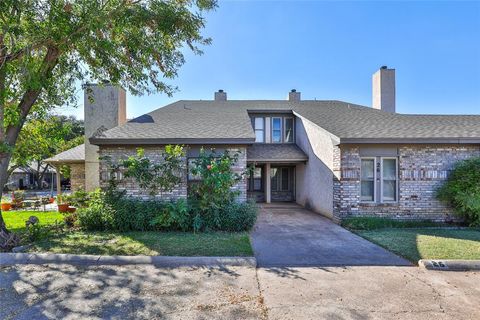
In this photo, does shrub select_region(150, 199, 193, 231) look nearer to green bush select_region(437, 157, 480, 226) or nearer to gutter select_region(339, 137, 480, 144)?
gutter select_region(339, 137, 480, 144)

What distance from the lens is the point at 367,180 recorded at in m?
9.81

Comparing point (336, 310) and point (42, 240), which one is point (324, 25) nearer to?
point (336, 310)

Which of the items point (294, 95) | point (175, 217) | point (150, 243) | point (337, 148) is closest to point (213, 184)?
point (175, 217)

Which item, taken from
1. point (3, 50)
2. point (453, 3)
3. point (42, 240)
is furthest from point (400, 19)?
point (42, 240)

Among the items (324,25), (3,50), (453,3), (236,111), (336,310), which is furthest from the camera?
(236,111)

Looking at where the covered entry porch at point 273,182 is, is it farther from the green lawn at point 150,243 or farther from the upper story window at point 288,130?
the green lawn at point 150,243

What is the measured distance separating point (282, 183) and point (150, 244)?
10.2 metres

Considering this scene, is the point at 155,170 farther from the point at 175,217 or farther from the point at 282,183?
the point at 282,183

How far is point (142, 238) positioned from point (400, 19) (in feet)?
39.2

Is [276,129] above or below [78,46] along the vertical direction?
below

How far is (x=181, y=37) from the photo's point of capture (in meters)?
8.37

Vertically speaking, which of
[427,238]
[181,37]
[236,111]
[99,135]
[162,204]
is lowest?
[427,238]

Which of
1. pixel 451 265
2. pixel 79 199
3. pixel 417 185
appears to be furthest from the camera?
pixel 79 199

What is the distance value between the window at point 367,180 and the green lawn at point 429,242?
1.51 meters
